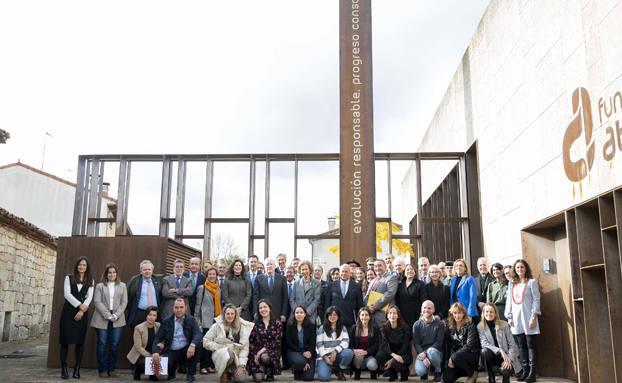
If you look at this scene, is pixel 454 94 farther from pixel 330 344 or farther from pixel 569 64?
pixel 330 344

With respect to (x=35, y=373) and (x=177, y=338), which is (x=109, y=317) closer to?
(x=177, y=338)

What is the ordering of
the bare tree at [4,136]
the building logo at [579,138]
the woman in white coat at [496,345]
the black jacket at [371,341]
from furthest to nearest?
the bare tree at [4,136]
the black jacket at [371,341]
the woman in white coat at [496,345]
the building logo at [579,138]

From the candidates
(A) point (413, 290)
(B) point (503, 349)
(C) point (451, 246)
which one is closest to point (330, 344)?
(A) point (413, 290)

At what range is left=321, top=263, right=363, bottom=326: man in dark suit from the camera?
8273mm

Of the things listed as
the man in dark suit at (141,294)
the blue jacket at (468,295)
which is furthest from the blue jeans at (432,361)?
the man in dark suit at (141,294)

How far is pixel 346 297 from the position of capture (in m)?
8.30

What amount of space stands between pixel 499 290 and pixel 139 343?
5010 millimetres

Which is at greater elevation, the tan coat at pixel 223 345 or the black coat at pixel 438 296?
the black coat at pixel 438 296

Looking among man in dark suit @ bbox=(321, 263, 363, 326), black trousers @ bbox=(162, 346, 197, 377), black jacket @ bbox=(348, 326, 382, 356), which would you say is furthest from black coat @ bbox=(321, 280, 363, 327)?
black trousers @ bbox=(162, 346, 197, 377)

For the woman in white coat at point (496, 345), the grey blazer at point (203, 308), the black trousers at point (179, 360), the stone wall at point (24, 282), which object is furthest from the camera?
the stone wall at point (24, 282)

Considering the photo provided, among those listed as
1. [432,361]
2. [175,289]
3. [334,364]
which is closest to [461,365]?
[432,361]

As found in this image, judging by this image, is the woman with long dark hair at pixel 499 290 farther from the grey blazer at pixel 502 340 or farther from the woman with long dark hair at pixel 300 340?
the woman with long dark hair at pixel 300 340

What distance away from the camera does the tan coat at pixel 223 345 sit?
7.49 meters

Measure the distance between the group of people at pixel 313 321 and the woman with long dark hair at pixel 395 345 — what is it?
0.04 feet
